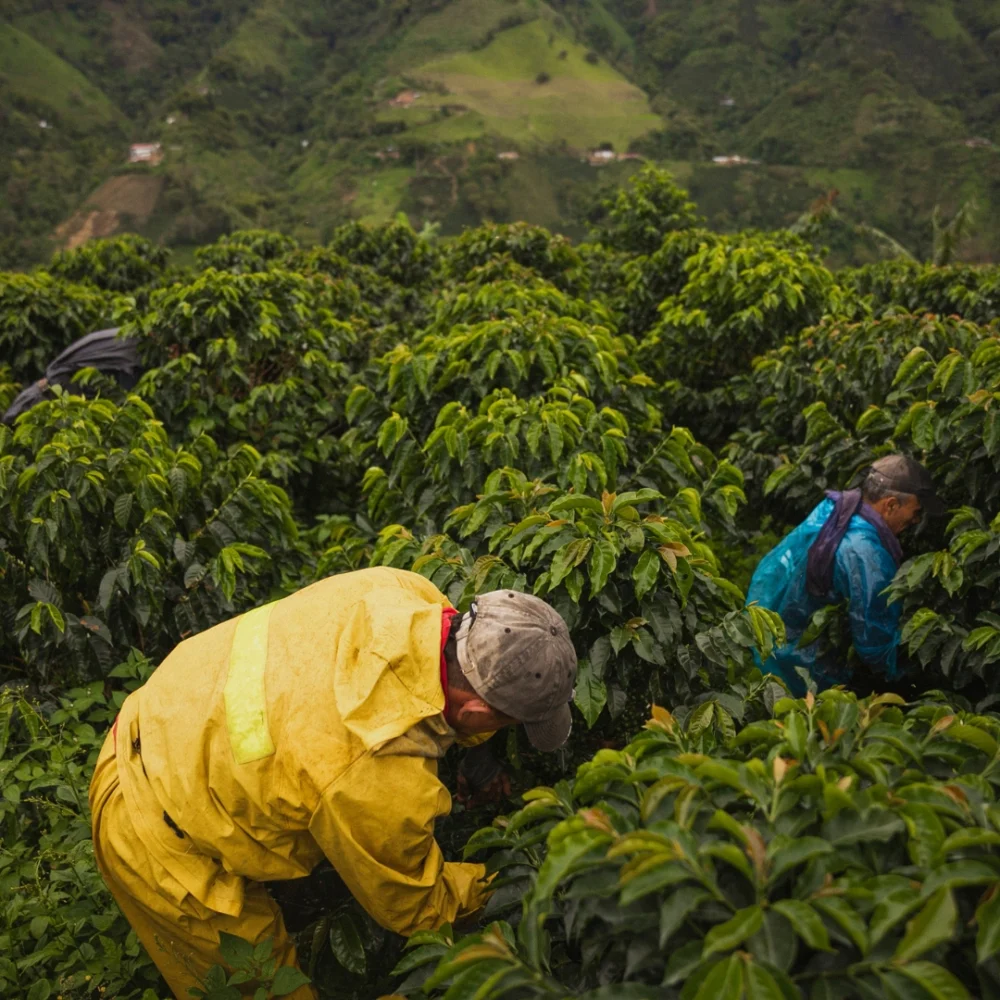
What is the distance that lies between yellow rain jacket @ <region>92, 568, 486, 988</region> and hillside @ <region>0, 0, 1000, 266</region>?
4507 cm

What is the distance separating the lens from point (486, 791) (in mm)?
2936

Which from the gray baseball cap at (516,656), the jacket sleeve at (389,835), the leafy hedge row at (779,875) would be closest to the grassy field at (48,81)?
the gray baseball cap at (516,656)

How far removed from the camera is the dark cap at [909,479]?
12.0ft

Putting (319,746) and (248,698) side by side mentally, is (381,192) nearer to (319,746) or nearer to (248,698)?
(248,698)

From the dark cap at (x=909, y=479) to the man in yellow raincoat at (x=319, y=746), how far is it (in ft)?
→ 7.06

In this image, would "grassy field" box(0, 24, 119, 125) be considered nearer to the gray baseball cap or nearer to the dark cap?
the dark cap

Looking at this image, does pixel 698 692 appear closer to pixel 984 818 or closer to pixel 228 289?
pixel 984 818

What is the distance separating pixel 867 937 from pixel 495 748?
1837 millimetres

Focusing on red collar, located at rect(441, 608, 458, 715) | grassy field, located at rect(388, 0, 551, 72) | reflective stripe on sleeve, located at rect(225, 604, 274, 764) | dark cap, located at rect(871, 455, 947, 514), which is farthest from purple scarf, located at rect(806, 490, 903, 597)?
grassy field, located at rect(388, 0, 551, 72)

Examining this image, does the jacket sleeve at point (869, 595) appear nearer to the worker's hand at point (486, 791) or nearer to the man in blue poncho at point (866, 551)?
the man in blue poncho at point (866, 551)

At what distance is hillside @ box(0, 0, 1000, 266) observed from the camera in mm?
52219

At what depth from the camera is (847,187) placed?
54594 millimetres

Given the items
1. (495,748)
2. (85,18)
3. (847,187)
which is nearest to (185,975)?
(495,748)

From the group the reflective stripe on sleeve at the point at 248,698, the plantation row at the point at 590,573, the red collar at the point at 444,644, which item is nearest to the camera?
the plantation row at the point at 590,573
